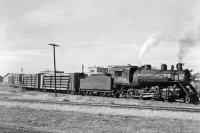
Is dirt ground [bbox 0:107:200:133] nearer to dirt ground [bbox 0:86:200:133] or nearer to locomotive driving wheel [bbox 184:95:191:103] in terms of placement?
dirt ground [bbox 0:86:200:133]

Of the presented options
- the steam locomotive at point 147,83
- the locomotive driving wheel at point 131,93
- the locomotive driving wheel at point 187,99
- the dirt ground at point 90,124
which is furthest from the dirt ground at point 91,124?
the locomotive driving wheel at point 131,93

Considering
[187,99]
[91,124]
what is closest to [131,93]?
[187,99]

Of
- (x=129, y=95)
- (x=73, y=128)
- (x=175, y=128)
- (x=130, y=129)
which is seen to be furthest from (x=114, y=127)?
(x=129, y=95)

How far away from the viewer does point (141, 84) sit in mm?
25375

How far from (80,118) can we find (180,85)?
11.5 m

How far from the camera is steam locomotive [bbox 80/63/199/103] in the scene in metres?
22.8

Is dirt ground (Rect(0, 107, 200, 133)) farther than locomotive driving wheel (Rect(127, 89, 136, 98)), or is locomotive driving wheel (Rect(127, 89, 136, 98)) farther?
locomotive driving wheel (Rect(127, 89, 136, 98))

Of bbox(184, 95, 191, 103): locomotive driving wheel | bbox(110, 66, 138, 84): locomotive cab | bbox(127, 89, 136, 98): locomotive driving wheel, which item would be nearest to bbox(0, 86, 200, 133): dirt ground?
bbox(184, 95, 191, 103): locomotive driving wheel

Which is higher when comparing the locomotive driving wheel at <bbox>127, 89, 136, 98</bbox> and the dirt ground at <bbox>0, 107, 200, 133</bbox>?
the locomotive driving wheel at <bbox>127, 89, 136, 98</bbox>

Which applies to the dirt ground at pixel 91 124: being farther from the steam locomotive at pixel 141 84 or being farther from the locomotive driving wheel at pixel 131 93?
the locomotive driving wheel at pixel 131 93

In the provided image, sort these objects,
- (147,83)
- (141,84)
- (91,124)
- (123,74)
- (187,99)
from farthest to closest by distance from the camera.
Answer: (123,74) < (141,84) < (147,83) < (187,99) < (91,124)

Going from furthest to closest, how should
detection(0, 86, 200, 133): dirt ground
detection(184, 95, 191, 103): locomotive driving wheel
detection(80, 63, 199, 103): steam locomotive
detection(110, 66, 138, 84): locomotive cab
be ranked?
detection(110, 66, 138, 84): locomotive cab → detection(80, 63, 199, 103): steam locomotive → detection(184, 95, 191, 103): locomotive driving wheel → detection(0, 86, 200, 133): dirt ground

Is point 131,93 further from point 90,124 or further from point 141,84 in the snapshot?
point 90,124

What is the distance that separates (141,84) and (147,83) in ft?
1.96
